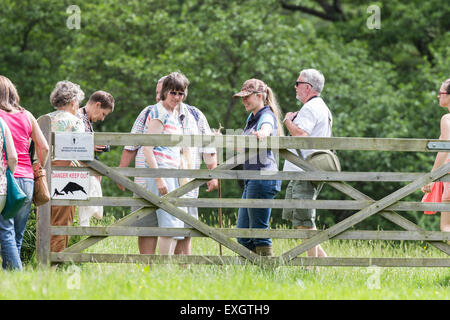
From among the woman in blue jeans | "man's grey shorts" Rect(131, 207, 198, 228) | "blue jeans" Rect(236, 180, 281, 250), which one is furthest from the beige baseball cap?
"man's grey shorts" Rect(131, 207, 198, 228)

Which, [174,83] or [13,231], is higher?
[174,83]

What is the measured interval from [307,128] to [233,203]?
100cm

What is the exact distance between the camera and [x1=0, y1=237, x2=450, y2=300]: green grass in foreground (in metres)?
4.54

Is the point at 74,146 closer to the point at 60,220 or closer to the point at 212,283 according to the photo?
the point at 60,220

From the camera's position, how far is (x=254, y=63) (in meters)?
15.6

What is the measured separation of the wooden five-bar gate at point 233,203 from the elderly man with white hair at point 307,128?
0.99 ft

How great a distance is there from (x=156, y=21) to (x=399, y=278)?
11747 mm

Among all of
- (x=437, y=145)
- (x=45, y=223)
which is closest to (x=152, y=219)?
(x=45, y=223)

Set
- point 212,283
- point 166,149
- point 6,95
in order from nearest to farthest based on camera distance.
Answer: point 212,283 < point 6,95 < point 166,149

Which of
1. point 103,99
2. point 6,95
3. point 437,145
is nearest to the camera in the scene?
point 6,95

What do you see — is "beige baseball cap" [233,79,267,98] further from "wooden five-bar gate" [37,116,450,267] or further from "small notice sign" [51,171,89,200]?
"small notice sign" [51,171,89,200]

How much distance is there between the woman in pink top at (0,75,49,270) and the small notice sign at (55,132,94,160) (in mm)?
220
